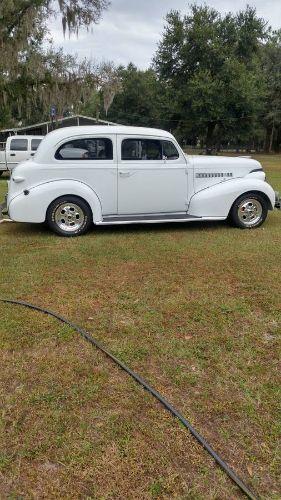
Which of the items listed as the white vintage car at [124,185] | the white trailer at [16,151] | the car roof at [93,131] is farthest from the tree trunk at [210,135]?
the car roof at [93,131]

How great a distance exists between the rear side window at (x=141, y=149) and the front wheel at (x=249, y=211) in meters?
1.61

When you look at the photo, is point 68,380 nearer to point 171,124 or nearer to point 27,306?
point 27,306

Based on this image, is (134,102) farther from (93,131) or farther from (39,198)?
(39,198)

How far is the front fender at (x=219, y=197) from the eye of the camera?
686 centimetres

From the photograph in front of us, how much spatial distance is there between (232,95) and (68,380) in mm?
34875

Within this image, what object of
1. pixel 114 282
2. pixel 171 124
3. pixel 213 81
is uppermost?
pixel 213 81

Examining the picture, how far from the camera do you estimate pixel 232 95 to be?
3378 cm

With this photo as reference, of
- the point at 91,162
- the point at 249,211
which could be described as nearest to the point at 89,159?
the point at 91,162

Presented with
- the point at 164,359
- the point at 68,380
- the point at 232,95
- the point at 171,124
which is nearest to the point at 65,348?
the point at 68,380

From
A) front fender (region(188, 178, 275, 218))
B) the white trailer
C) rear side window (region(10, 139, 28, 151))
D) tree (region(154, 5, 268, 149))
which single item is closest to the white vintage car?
front fender (region(188, 178, 275, 218))

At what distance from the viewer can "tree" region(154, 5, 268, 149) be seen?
110 feet

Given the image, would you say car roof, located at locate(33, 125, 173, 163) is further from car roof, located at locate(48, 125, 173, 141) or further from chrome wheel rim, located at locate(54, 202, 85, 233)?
chrome wheel rim, located at locate(54, 202, 85, 233)

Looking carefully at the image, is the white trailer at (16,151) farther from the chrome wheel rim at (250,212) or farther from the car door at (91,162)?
the chrome wheel rim at (250,212)

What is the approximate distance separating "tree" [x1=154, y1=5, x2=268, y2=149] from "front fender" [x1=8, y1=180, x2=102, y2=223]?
1165 inches
